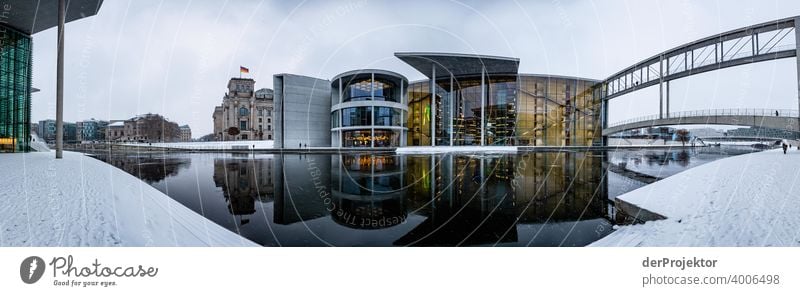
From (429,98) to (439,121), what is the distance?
296 cm

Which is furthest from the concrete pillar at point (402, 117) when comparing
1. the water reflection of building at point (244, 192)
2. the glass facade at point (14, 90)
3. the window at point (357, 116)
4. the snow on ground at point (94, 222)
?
the glass facade at point (14, 90)

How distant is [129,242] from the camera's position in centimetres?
213

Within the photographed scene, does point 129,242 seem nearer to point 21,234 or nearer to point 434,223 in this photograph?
point 21,234

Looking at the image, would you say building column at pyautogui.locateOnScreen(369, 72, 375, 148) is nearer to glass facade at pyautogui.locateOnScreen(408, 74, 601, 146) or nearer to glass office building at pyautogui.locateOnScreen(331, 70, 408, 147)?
glass office building at pyautogui.locateOnScreen(331, 70, 408, 147)

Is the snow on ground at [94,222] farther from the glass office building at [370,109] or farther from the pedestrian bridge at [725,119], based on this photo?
the glass office building at [370,109]

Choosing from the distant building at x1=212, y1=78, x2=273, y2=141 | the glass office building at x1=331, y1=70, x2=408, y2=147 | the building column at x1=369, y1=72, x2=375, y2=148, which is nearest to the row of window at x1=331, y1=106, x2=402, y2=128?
the glass office building at x1=331, y1=70, x2=408, y2=147

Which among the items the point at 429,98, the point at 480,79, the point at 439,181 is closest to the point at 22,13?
the point at 439,181

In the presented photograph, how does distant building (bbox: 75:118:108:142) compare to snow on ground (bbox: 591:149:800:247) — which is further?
distant building (bbox: 75:118:108:142)

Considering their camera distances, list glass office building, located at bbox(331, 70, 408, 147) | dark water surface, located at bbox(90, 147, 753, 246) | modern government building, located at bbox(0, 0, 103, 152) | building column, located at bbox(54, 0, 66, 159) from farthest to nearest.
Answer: glass office building, located at bbox(331, 70, 408, 147)
modern government building, located at bbox(0, 0, 103, 152)
building column, located at bbox(54, 0, 66, 159)
dark water surface, located at bbox(90, 147, 753, 246)

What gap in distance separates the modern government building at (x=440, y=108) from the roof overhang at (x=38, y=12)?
50.1ft

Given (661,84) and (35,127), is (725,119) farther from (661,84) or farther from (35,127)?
(35,127)

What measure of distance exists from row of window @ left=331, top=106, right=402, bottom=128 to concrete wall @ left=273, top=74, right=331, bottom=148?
11.0 feet

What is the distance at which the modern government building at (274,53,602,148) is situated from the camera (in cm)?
2331

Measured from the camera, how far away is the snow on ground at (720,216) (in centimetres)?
238
